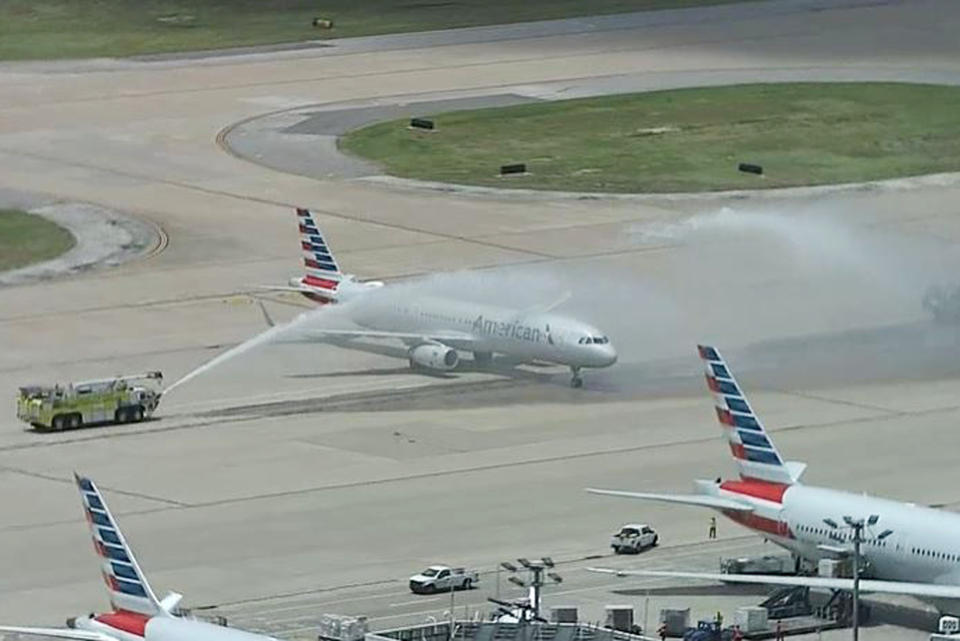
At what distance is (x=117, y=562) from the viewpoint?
8519 cm

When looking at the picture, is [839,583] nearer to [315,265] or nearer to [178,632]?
[178,632]

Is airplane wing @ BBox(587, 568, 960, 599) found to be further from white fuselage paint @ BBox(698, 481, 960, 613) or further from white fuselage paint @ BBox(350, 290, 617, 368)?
white fuselage paint @ BBox(350, 290, 617, 368)

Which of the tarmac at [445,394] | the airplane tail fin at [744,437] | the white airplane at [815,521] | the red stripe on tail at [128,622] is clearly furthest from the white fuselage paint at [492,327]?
the red stripe on tail at [128,622]

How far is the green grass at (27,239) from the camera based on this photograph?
168 meters

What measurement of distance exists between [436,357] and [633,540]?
31.8 metres

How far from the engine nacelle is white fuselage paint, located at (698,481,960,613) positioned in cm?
3455

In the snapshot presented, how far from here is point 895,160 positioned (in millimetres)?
192625

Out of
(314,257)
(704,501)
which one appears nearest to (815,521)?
(704,501)

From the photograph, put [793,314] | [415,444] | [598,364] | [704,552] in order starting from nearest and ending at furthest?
[704,552] < [415,444] < [598,364] < [793,314]

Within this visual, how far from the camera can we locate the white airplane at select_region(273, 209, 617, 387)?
5349 inches

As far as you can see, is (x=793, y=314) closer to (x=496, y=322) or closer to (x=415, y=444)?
(x=496, y=322)

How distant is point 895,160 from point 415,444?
7359 cm

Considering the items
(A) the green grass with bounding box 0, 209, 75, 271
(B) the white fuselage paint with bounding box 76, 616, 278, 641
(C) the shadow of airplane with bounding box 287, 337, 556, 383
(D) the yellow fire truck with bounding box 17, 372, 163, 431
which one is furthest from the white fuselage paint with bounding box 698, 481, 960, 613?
(A) the green grass with bounding box 0, 209, 75, 271

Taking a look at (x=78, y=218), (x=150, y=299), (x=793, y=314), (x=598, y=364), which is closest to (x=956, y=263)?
(x=793, y=314)
